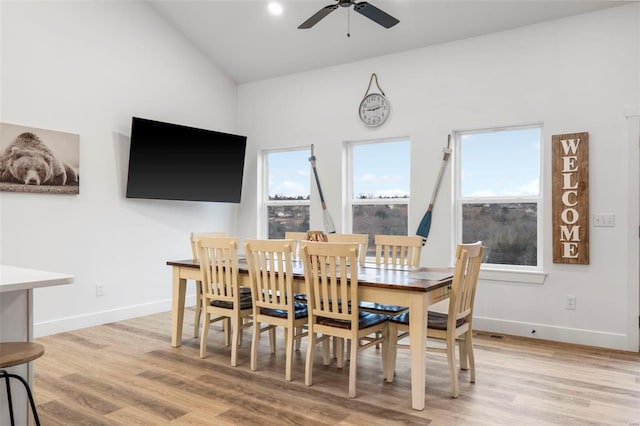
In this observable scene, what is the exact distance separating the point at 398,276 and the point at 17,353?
7.29ft

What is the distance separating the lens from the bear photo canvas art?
4094mm

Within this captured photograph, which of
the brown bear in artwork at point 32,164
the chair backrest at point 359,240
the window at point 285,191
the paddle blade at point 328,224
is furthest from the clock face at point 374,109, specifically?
the brown bear in artwork at point 32,164

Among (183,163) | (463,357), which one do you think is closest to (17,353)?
(463,357)

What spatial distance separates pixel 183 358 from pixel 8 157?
94.1 inches

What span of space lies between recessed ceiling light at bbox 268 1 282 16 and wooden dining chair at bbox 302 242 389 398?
301 cm

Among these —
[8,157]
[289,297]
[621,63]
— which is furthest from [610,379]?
[8,157]

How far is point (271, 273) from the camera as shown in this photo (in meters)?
3.27

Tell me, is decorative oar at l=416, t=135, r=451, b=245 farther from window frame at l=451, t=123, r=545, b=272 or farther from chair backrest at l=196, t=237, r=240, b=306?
chair backrest at l=196, t=237, r=240, b=306

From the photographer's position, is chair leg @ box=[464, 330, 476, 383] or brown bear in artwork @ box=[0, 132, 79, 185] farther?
brown bear in artwork @ box=[0, 132, 79, 185]

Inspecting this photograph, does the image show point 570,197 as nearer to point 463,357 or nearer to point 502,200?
point 502,200

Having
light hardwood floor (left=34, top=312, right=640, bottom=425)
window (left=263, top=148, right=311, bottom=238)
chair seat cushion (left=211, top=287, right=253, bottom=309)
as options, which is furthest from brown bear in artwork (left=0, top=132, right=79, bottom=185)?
window (left=263, top=148, right=311, bottom=238)

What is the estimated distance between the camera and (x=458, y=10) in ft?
14.5

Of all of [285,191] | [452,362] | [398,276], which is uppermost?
[285,191]

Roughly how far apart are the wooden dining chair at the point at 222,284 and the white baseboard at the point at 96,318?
1.68 meters
